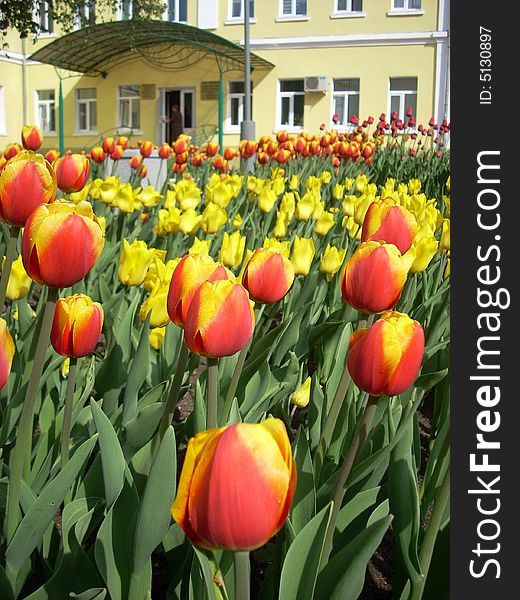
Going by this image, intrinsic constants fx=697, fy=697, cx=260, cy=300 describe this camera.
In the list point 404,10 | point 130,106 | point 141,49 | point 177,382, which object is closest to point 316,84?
point 404,10

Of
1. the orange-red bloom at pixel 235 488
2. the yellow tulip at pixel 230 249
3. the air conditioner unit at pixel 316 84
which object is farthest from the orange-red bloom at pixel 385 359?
the air conditioner unit at pixel 316 84

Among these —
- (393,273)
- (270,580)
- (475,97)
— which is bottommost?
(270,580)

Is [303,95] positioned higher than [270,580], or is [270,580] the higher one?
[303,95]

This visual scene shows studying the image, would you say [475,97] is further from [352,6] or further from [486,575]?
[352,6]

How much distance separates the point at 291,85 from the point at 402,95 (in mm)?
Answer: 3226

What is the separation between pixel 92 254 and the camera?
883mm

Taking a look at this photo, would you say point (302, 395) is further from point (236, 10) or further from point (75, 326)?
point (236, 10)

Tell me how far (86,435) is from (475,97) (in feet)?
3.54

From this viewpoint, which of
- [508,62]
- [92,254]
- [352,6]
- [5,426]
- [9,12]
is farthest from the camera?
[352,6]

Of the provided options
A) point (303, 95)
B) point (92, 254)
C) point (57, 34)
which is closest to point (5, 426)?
point (92, 254)

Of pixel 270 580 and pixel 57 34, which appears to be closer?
pixel 270 580

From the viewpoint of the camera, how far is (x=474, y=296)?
52 cm

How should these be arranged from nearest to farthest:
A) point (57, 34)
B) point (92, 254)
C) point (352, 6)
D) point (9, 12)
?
1. point (92, 254)
2. point (9, 12)
3. point (352, 6)
4. point (57, 34)

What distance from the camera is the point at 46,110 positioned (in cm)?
2277
